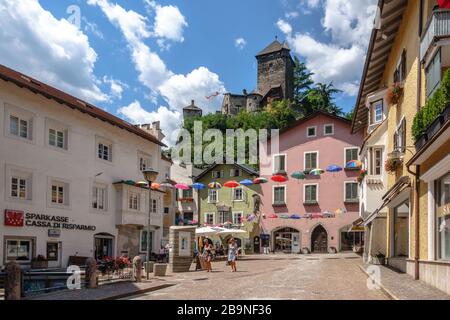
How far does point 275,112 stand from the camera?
340ft

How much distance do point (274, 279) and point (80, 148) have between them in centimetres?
1550

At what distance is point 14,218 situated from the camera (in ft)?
83.0

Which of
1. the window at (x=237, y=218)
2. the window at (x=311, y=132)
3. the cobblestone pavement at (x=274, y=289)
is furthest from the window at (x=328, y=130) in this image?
the cobblestone pavement at (x=274, y=289)

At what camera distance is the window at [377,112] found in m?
27.8

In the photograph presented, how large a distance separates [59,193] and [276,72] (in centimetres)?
9282

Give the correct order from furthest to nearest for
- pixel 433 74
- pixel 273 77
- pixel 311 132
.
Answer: pixel 273 77, pixel 311 132, pixel 433 74

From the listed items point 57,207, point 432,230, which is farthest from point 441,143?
point 57,207

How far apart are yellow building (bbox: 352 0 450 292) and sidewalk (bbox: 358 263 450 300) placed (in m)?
0.34

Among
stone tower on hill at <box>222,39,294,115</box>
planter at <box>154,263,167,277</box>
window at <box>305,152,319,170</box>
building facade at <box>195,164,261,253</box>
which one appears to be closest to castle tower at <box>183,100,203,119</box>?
stone tower on hill at <box>222,39,294,115</box>

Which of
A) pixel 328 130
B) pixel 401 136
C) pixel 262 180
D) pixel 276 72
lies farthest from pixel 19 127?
pixel 276 72

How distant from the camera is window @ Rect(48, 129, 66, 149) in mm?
28844

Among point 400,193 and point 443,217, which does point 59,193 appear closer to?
point 400,193

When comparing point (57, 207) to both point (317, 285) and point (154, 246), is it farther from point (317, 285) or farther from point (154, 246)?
point (317, 285)

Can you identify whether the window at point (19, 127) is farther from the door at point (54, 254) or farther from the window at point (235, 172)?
the window at point (235, 172)
